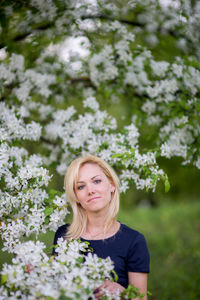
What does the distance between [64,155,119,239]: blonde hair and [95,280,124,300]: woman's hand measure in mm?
574

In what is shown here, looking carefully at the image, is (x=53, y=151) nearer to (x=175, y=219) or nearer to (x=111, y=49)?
(x=111, y=49)

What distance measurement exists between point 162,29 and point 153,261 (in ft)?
17.5

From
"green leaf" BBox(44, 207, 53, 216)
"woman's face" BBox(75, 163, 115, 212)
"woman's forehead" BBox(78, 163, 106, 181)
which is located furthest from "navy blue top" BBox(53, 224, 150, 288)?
"woman's forehead" BBox(78, 163, 106, 181)

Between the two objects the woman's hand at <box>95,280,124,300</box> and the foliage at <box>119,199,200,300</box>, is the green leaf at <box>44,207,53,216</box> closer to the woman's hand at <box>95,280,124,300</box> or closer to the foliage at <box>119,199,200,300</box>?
the woman's hand at <box>95,280,124,300</box>

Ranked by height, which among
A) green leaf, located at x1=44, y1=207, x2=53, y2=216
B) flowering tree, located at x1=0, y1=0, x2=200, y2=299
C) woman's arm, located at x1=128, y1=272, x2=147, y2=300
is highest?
flowering tree, located at x1=0, y1=0, x2=200, y2=299

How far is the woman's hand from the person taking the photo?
7.57 ft

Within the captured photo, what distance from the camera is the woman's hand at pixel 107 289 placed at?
2.31 meters

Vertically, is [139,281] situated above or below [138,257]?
below

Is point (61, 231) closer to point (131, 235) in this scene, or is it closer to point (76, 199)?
point (76, 199)

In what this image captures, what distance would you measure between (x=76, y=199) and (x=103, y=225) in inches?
15.5

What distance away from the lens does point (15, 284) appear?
227 centimetres

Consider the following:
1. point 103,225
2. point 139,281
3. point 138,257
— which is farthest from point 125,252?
point 103,225

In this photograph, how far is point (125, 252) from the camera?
2.79 metres

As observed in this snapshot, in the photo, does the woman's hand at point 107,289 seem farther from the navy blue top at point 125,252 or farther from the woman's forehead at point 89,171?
the woman's forehead at point 89,171
